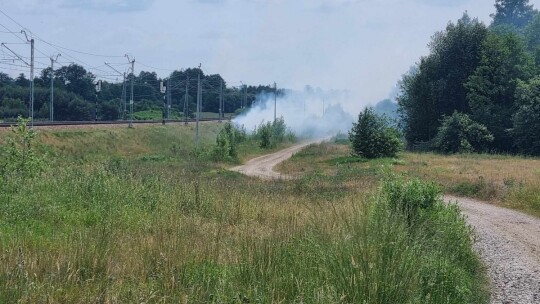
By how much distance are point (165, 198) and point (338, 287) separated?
8333 millimetres

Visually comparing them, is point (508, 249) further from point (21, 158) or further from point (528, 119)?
point (528, 119)

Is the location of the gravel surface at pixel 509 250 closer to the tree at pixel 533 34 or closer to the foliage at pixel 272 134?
the foliage at pixel 272 134

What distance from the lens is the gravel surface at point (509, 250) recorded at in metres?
10.4

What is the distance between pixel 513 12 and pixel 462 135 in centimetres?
7322

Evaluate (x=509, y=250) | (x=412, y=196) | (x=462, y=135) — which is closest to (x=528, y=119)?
(x=462, y=135)

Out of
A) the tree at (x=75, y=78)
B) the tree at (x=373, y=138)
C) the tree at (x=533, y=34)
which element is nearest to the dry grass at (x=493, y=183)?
the tree at (x=373, y=138)

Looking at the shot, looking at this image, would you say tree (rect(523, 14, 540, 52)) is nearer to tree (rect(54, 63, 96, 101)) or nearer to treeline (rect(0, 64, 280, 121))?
treeline (rect(0, 64, 280, 121))

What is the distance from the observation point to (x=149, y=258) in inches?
338

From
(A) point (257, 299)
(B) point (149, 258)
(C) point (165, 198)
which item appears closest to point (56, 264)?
(B) point (149, 258)

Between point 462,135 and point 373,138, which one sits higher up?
point 462,135

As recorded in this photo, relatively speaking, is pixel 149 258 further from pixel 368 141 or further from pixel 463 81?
pixel 463 81

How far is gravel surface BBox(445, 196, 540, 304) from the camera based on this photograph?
10.4m

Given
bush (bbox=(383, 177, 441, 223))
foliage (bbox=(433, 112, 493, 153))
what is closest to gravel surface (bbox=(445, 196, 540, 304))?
bush (bbox=(383, 177, 441, 223))

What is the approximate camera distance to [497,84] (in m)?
55.4
